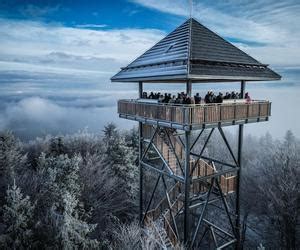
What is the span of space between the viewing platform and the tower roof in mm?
1272

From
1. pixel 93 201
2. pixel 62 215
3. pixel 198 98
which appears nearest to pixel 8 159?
pixel 93 201

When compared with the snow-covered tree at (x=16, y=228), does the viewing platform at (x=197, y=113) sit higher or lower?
higher

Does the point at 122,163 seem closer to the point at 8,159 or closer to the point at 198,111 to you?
the point at 8,159

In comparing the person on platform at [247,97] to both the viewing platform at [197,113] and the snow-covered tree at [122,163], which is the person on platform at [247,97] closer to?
the viewing platform at [197,113]

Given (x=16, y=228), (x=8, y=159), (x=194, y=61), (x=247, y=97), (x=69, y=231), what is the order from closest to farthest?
1. (x=194, y=61)
2. (x=16, y=228)
3. (x=69, y=231)
4. (x=247, y=97)
5. (x=8, y=159)

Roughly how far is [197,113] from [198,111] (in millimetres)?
104

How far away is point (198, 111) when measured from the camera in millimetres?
11000

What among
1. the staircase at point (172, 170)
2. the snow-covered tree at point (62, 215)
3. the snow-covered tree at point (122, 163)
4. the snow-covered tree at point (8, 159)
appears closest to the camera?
the snow-covered tree at point (62, 215)

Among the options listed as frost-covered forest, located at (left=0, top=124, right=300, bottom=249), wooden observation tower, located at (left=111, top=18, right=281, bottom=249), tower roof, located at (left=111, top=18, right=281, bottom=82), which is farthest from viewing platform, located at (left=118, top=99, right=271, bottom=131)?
frost-covered forest, located at (left=0, top=124, right=300, bottom=249)

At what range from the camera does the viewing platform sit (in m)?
10.9

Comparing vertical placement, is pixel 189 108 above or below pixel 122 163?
above

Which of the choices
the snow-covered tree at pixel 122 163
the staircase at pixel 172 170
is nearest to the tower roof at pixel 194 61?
the staircase at pixel 172 170

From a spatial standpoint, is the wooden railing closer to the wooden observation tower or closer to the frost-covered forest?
the wooden observation tower

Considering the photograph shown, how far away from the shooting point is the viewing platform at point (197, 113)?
35.9 ft
